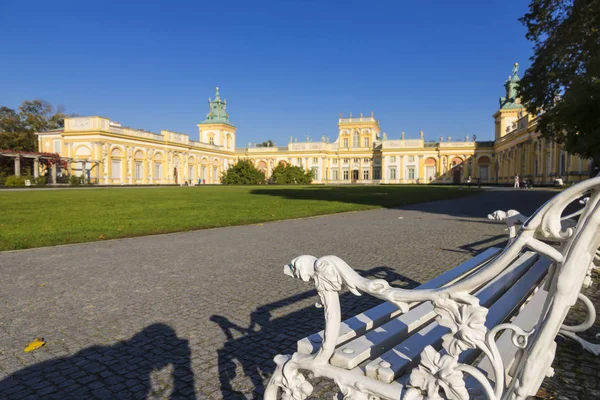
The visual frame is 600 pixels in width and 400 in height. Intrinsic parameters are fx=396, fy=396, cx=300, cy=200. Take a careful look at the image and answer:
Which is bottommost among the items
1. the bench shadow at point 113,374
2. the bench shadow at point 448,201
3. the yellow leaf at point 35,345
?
the bench shadow at point 113,374

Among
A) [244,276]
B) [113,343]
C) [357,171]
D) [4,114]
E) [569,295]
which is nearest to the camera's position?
[569,295]

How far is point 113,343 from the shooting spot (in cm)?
256

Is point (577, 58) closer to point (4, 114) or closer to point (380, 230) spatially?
point (380, 230)

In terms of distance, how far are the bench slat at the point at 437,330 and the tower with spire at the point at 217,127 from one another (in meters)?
67.4

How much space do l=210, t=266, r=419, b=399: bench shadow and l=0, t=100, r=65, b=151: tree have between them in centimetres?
5455

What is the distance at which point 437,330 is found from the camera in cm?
171

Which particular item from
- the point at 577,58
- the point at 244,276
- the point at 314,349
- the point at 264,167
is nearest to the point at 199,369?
the point at 314,349

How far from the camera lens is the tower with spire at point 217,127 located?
6819 cm

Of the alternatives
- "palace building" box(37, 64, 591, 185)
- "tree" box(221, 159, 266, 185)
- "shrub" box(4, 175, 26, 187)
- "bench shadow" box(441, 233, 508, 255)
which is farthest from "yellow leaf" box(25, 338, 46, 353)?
"tree" box(221, 159, 266, 185)

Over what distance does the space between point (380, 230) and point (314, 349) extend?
6.70 meters

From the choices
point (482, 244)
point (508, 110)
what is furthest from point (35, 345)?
point (508, 110)

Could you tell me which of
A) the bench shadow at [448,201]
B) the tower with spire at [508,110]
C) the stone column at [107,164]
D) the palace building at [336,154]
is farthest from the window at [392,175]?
the stone column at [107,164]

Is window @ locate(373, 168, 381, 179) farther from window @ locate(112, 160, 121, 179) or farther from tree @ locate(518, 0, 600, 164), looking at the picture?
tree @ locate(518, 0, 600, 164)

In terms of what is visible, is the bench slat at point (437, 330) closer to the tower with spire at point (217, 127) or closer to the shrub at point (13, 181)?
the shrub at point (13, 181)
